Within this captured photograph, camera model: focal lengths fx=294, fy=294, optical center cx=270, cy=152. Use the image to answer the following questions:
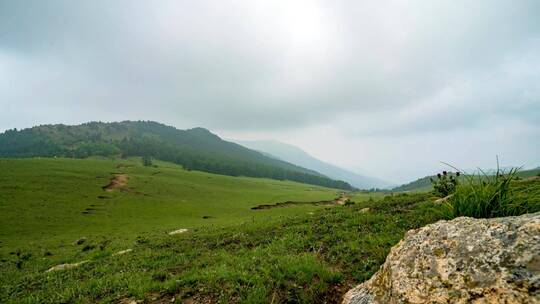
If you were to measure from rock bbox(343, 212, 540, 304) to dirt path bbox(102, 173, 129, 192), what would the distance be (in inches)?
3012

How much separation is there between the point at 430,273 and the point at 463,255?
2.01 ft

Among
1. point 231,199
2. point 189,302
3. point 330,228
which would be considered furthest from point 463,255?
point 231,199

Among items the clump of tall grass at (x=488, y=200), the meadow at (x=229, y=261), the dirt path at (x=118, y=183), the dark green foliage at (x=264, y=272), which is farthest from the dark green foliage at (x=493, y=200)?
the dirt path at (x=118, y=183)

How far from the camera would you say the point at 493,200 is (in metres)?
6.55

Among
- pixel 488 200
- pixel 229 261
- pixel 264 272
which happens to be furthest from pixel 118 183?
pixel 488 200

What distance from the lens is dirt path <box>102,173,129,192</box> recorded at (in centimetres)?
7229

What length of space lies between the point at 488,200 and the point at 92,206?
2530 inches

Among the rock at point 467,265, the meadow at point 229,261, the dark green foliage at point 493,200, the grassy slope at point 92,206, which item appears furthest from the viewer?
the grassy slope at point 92,206

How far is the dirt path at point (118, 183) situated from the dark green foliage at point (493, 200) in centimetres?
7654

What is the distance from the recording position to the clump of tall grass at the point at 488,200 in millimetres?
6245

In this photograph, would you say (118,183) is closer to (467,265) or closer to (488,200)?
(488,200)

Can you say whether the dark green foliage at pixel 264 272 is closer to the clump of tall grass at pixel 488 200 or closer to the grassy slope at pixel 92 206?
the clump of tall grass at pixel 488 200

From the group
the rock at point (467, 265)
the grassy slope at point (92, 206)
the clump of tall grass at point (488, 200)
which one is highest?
the clump of tall grass at point (488, 200)

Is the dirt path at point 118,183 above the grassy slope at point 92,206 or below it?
above
